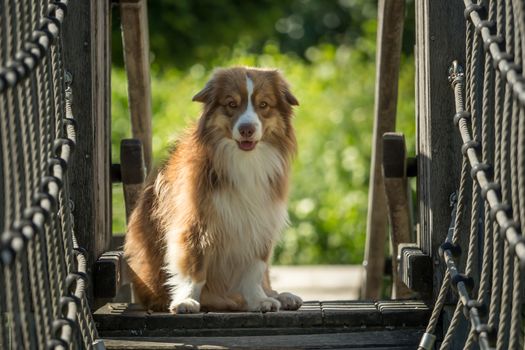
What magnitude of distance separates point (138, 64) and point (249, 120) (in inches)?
49.2

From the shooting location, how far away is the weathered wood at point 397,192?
490cm

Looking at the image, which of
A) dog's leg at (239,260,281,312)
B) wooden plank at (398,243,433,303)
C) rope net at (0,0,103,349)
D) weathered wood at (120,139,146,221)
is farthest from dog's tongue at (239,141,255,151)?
rope net at (0,0,103,349)

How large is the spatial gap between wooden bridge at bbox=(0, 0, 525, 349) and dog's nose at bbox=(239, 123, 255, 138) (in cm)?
56

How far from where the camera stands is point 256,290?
4.82 meters

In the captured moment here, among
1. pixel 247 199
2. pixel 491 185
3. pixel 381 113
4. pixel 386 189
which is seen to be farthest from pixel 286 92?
pixel 491 185

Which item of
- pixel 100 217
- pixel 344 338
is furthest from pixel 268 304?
pixel 100 217

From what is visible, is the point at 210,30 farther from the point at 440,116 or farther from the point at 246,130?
the point at 440,116

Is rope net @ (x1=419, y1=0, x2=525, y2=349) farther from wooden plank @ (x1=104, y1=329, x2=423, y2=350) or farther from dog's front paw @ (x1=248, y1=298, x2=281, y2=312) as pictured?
dog's front paw @ (x1=248, y1=298, x2=281, y2=312)

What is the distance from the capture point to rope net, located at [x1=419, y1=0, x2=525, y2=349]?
3186 millimetres

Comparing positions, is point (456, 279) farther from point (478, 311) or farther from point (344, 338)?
point (344, 338)

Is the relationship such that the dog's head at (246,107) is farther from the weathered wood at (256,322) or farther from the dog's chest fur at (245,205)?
the weathered wood at (256,322)

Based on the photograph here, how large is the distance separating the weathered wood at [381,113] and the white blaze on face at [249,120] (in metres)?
1.08

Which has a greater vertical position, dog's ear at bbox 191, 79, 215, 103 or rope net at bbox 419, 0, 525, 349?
dog's ear at bbox 191, 79, 215, 103

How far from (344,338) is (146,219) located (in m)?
1.22
